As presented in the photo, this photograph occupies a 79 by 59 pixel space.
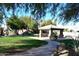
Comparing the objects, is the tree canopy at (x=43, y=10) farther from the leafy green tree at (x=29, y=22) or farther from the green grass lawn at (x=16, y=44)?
the green grass lawn at (x=16, y=44)

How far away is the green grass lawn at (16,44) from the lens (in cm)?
276

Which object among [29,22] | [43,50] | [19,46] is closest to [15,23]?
[29,22]

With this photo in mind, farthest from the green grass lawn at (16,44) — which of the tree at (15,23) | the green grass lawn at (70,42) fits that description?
the green grass lawn at (70,42)

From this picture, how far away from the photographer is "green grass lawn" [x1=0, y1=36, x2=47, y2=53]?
2.76m

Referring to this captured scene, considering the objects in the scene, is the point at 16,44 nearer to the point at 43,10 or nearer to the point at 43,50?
the point at 43,50

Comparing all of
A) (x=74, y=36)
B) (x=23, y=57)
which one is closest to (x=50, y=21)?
(x=74, y=36)

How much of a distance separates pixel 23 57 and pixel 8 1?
2.39 ft

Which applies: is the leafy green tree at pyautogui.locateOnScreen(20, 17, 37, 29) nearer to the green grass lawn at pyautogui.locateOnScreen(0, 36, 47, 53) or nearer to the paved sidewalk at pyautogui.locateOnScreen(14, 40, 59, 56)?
the green grass lawn at pyautogui.locateOnScreen(0, 36, 47, 53)

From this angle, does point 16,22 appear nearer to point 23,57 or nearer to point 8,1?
point 8,1

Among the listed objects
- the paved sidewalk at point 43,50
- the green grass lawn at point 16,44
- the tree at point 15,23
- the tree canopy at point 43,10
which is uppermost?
the tree canopy at point 43,10

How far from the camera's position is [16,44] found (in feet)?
9.09

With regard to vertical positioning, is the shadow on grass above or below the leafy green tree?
below

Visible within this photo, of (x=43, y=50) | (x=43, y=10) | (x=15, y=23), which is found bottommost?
(x=43, y=50)

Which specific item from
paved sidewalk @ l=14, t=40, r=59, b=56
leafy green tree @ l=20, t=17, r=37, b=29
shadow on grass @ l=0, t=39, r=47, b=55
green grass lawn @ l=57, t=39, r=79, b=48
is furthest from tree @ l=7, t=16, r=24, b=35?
green grass lawn @ l=57, t=39, r=79, b=48
